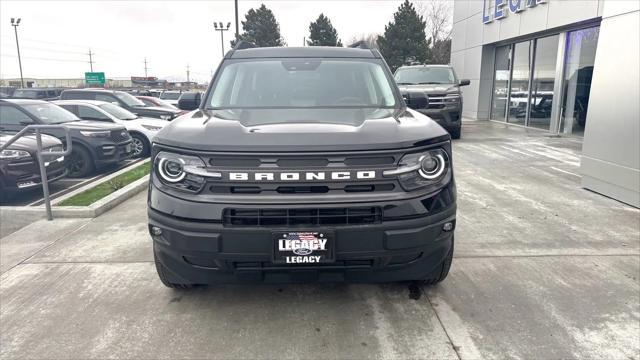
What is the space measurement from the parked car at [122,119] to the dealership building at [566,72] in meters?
8.46

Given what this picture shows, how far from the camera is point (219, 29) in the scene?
3928 centimetres

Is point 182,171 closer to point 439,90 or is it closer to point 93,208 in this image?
point 93,208

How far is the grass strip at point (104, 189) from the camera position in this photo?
5.76m

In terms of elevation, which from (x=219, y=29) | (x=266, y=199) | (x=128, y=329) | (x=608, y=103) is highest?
(x=219, y=29)

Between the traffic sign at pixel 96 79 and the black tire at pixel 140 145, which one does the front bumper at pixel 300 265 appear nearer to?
the black tire at pixel 140 145

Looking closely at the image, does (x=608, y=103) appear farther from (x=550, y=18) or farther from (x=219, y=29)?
(x=219, y=29)

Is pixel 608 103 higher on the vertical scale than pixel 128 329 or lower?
higher

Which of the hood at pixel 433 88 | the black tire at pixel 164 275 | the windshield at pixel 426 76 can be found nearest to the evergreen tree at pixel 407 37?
the windshield at pixel 426 76

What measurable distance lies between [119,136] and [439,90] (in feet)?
24.2

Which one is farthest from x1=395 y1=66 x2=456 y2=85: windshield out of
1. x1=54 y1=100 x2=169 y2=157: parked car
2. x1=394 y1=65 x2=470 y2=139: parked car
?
x1=54 y1=100 x2=169 y2=157: parked car

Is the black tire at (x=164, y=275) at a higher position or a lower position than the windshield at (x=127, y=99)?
lower

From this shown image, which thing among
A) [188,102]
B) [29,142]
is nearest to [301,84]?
[188,102]

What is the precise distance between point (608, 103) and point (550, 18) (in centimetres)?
833

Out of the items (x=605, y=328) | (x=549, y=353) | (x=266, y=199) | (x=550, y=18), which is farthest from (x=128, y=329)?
(x=550, y=18)
